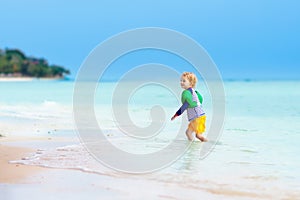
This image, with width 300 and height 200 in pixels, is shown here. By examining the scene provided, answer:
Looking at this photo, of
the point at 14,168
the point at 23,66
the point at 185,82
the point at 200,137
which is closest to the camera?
the point at 14,168

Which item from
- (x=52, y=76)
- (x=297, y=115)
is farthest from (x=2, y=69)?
(x=297, y=115)

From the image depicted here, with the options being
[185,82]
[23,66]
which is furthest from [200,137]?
[23,66]

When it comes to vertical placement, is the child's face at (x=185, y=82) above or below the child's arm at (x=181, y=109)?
above

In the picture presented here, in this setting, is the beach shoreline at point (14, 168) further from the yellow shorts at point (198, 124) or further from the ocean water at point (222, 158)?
the yellow shorts at point (198, 124)

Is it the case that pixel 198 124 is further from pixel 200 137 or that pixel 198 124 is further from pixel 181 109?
pixel 181 109

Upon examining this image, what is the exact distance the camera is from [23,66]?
119 m

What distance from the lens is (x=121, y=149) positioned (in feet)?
29.6

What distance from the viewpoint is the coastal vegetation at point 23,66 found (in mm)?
116312

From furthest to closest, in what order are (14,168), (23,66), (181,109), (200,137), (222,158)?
(23,66)
(200,137)
(181,109)
(222,158)
(14,168)

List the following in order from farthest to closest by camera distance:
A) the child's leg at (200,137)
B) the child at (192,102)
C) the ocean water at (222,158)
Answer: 1. the child's leg at (200,137)
2. the child at (192,102)
3. the ocean water at (222,158)

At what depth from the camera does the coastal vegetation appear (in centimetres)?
11631

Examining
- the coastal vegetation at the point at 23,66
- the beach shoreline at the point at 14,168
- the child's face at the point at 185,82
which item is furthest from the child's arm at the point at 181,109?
the coastal vegetation at the point at 23,66

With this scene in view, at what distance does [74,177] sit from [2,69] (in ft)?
370

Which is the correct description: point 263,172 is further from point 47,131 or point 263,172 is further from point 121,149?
point 47,131
